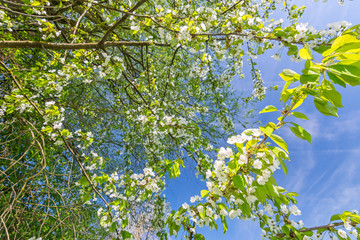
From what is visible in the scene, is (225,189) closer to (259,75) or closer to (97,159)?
(97,159)

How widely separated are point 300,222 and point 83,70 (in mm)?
3442

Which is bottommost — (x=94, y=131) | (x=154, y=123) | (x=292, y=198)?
(x=292, y=198)

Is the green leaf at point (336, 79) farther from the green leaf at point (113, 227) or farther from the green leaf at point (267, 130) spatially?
the green leaf at point (113, 227)

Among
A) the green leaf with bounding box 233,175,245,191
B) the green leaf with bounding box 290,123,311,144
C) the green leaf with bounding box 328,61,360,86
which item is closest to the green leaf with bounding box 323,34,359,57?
the green leaf with bounding box 328,61,360,86

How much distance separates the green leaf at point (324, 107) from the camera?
0.84 m

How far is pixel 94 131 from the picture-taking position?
16.1 ft

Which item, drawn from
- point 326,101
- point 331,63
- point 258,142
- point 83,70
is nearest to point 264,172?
point 258,142

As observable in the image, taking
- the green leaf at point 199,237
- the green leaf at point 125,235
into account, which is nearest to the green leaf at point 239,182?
the green leaf at point 199,237

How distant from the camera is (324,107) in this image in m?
0.86

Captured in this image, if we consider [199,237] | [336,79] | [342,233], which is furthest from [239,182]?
[342,233]

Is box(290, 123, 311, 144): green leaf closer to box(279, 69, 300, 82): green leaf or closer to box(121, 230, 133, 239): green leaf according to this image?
box(279, 69, 300, 82): green leaf

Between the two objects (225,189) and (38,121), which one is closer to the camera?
(225,189)

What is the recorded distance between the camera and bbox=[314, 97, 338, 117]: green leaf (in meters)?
0.84

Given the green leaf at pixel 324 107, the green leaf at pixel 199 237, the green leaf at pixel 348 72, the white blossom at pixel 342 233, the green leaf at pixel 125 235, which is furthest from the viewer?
the green leaf at pixel 125 235
